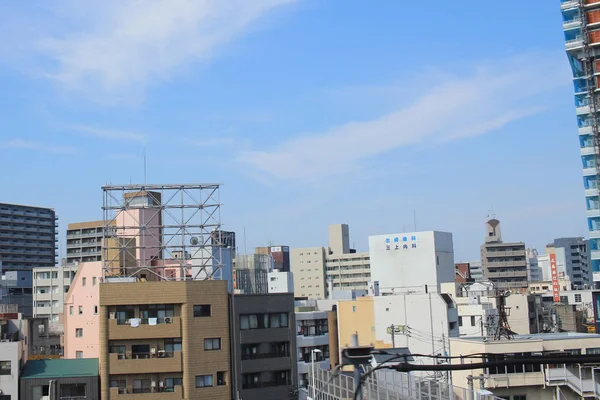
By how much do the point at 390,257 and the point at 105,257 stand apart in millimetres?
60543

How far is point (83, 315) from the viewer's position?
6362 centimetres

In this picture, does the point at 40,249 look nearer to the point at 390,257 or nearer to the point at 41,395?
the point at 390,257

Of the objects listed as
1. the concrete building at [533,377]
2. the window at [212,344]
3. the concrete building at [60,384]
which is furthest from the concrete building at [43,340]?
the concrete building at [533,377]

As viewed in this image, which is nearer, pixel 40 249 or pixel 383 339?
pixel 383 339

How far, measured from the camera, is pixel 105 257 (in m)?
56.4

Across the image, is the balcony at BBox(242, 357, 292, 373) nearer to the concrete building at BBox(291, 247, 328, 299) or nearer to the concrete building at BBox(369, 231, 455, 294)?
the concrete building at BBox(369, 231, 455, 294)

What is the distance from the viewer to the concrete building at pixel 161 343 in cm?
5219

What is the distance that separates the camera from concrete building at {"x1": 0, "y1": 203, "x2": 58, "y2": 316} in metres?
166

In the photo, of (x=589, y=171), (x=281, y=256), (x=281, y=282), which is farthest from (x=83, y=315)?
(x=281, y=256)

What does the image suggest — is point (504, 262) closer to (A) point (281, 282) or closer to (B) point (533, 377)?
(A) point (281, 282)

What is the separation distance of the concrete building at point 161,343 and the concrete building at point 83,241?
102110mm

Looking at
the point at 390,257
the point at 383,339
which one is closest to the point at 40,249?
the point at 390,257

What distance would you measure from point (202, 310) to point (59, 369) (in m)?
11.5

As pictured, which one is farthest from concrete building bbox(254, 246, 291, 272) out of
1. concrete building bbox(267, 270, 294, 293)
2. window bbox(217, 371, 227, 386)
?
window bbox(217, 371, 227, 386)
